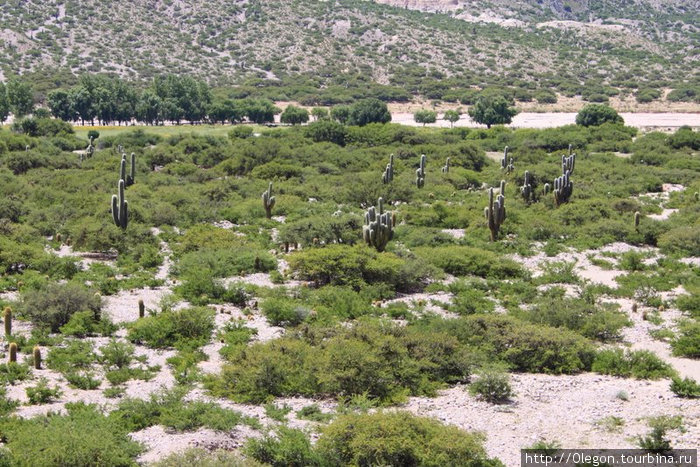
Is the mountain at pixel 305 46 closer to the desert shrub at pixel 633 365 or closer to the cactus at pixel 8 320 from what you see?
the cactus at pixel 8 320

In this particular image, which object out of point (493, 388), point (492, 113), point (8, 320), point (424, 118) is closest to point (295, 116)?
point (424, 118)

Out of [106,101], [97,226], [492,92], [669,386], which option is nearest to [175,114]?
[106,101]

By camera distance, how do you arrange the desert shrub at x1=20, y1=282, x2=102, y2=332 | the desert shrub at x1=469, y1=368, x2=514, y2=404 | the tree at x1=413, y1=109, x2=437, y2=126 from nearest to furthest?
the desert shrub at x1=469, y1=368, x2=514, y2=404
the desert shrub at x1=20, y1=282, x2=102, y2=332
the tree at x1=413, y1=109, x2=437, y2=126

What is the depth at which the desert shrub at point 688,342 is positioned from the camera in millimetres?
17812

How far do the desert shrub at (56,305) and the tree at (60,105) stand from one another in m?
68.0

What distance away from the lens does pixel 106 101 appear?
272ft

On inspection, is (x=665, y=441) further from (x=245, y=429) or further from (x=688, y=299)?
(x=688, y=299)

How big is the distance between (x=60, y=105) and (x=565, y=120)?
56681 mm

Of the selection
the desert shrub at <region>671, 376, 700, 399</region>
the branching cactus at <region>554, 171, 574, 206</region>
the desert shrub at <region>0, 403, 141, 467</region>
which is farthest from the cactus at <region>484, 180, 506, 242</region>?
the desert shrub at <region>0, 403, 141, 467</region>

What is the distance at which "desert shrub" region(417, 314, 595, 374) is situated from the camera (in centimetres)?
1706

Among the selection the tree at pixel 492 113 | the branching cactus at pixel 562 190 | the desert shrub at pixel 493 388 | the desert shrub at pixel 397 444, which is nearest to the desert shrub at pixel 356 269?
the desert shrub at pixel 493 388

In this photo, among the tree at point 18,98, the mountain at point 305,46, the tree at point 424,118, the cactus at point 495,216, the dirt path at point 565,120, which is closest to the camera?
the cactus at point 495,216

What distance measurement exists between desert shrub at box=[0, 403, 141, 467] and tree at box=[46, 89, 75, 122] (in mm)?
75673

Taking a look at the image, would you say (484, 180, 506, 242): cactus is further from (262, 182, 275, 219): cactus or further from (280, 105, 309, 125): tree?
(280, 105, 309, 125): tree
